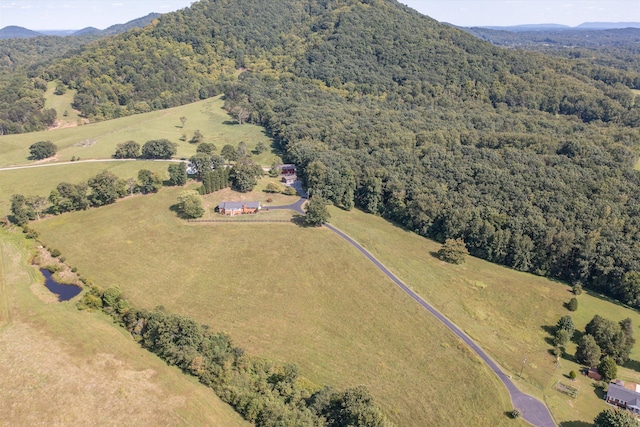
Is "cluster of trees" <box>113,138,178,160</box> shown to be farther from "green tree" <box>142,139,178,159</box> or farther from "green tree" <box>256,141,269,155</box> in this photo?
"green tree" <box>256,141,269,155</box>

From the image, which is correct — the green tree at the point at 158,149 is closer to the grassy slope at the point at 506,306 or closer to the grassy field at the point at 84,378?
the grassy slope at the point at 506,306

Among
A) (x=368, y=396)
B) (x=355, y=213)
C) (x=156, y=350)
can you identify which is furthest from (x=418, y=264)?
(x=156, y=350)

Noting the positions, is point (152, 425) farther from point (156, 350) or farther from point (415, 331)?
point (415, 331)

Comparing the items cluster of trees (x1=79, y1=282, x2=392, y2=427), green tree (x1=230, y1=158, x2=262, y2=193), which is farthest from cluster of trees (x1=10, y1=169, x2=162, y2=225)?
cluster of trees (x1=79, y1=282, x2=392, y2=427)


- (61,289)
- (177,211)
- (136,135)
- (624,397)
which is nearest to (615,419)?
(624,397)

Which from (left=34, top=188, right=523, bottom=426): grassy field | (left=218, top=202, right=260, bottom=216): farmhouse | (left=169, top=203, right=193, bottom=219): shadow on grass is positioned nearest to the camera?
(left=34, top=188, right=523, bottom=426): grassy field

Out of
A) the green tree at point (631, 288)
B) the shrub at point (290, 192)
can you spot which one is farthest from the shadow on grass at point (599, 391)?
the shrub at point (290, 192)
